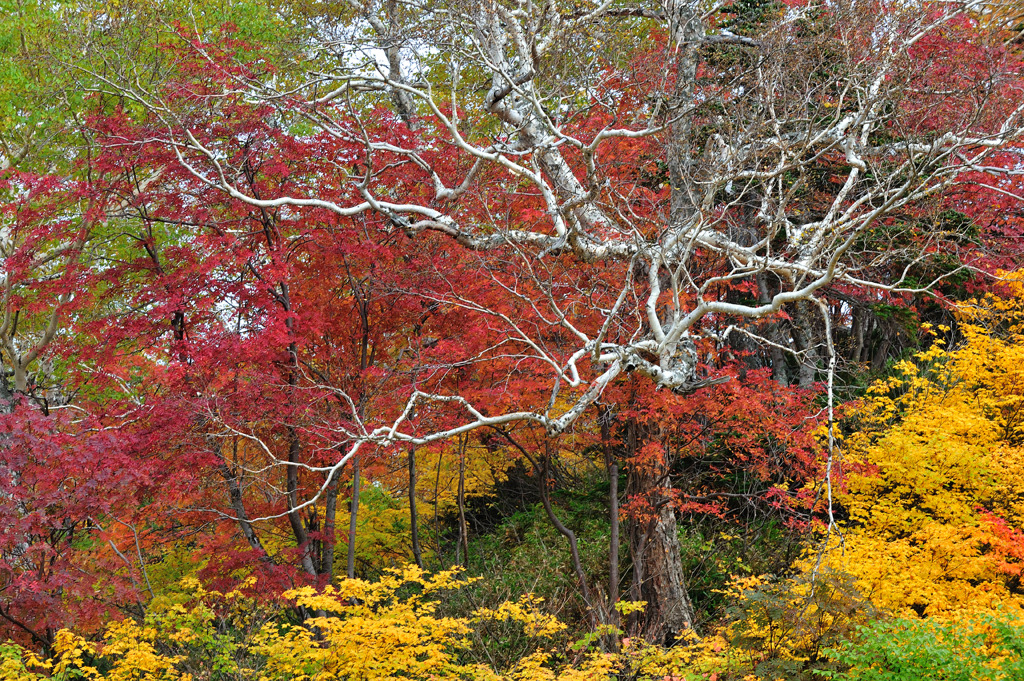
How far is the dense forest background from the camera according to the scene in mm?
6547

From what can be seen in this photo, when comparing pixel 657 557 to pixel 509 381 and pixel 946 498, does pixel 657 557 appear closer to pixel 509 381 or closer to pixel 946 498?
pixel 509 381

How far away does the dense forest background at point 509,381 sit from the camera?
655 centimetres

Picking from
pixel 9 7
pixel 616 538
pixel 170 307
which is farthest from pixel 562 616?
pixel 9 7

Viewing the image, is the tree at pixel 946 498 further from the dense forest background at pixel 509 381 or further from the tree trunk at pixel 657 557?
the tree trunk at pixel 657 557

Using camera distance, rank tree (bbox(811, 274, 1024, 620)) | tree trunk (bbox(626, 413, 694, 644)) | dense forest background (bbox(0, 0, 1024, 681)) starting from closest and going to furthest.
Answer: tree (bbox(811, 274, 1024, 620))
dense forest background (bbox(0, 0, 1024, 681))
tree trunk (bbox(626, 413, 694, 644))

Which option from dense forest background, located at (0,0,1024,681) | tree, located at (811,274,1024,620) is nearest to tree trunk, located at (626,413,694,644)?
dense forest background, located at (0,0,1024,681)

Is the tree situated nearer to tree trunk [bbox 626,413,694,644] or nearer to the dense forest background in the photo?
the dense forest background

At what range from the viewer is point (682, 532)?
10539 millimetres

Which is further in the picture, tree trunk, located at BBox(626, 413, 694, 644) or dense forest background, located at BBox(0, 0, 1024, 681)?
tree trunk, located at BBox(626, 413, 694, 644)

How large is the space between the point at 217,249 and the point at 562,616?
17.3 feet

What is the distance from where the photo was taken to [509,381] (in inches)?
316

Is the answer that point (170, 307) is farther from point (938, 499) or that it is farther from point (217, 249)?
point (938, 499)

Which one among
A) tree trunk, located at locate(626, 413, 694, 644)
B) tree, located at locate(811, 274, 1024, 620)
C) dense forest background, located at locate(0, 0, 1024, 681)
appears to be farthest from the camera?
tree trunk, located at locate(626, 413, 694, 644)

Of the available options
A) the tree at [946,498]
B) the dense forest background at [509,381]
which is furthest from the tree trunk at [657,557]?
the tree at [946,498]
